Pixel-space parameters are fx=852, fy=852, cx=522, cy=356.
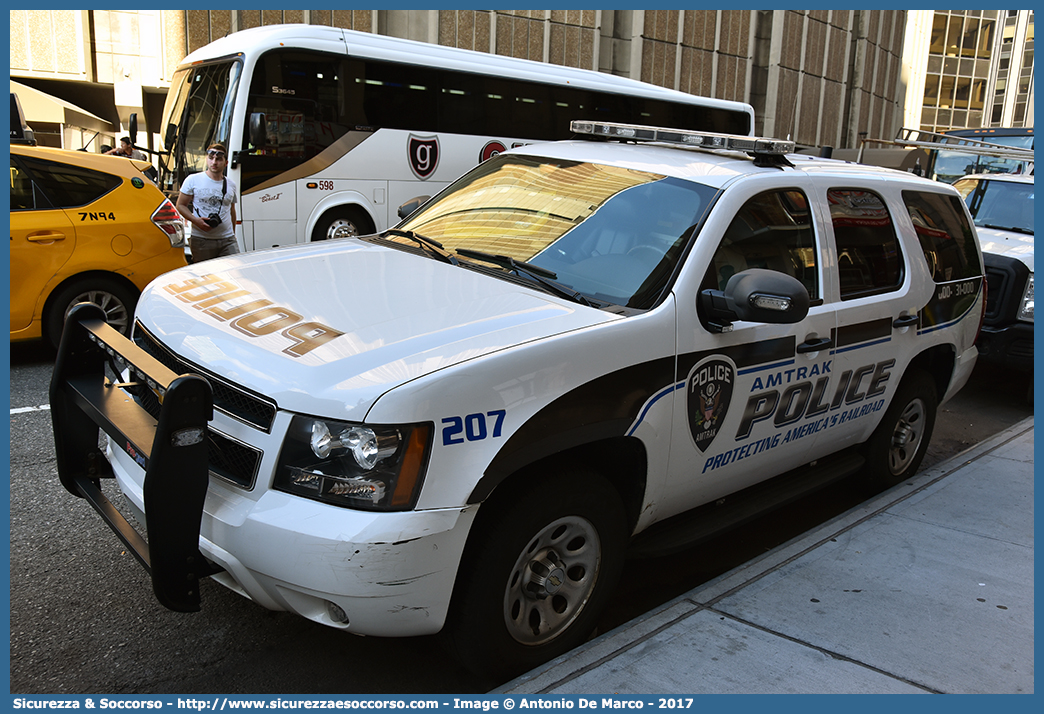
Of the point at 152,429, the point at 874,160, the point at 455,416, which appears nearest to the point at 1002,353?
the point at 455,416

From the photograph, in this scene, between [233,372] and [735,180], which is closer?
[233,372]

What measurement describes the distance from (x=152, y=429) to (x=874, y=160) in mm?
27155

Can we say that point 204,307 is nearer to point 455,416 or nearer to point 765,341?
point 455,416

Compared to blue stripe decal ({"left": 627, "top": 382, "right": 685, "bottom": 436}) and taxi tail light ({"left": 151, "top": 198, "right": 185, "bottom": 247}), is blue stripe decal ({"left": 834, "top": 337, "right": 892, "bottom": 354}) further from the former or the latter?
taxi tail light ({"left": 151, "top": 198, "right": 185, "bottom": 247})

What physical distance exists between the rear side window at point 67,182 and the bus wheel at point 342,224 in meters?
4.72

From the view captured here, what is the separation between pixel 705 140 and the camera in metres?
4.30

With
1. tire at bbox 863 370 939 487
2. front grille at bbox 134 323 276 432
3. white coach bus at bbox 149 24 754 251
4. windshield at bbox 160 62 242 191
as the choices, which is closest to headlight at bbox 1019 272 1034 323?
tire at bbox 863 370 939 487

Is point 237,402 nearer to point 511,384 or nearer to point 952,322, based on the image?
point 511,384

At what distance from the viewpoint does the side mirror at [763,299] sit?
126 inches

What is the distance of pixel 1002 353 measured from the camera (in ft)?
25.5

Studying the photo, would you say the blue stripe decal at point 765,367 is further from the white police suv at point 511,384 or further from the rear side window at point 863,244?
the rear side window at point 863,244

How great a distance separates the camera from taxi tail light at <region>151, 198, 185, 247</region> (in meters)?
7.45

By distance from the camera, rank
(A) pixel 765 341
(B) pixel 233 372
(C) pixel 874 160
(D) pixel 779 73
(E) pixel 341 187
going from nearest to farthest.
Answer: (B) pixel 233 372, (A) pixel 765 341, (E) pixel 341 187, (C) pixel 874 160, (D) pixel 779 73

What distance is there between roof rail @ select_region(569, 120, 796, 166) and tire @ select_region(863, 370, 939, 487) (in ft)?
5.28
